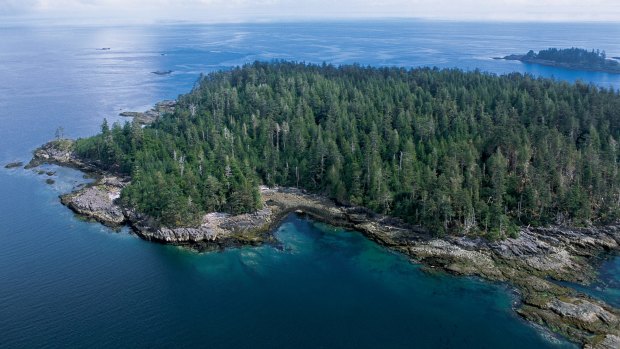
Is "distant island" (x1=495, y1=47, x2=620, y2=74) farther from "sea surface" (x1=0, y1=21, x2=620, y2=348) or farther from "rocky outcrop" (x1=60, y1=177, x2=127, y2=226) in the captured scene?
"rocky outcrop" (x1=60, y1=177, x2=127, y2=226)

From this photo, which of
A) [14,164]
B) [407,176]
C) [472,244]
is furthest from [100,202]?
[472,244]

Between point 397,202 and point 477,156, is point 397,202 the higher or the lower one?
the lower one

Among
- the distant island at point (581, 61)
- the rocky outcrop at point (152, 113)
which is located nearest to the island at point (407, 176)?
the rocky outcrop at point (152, 113)

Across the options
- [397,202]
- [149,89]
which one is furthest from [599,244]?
[149,89]

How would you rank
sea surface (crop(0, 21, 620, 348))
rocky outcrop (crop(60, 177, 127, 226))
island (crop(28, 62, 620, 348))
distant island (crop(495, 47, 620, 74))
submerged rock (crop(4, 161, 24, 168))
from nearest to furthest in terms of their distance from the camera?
sea surface (crop(0, 21, 620, 348))
island (crop(28, 62, 620, 348))
rocky outcrop (crop(60, 177, 127, 226))
submerged rock (crop(4, 161, 24, 168))
distant island (crop(495, 47, 620, 74))

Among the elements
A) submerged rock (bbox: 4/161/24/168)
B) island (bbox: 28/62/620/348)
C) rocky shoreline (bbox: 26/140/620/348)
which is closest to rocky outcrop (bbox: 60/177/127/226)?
rocky shoreline (bbox: 26/140/620/348)

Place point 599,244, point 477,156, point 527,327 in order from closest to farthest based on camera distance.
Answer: point 527,327 → point 599,244 → point 477,156

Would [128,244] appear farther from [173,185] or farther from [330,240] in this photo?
[330,240]

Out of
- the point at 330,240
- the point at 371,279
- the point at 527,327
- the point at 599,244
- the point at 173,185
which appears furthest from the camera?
the point at 173,185
